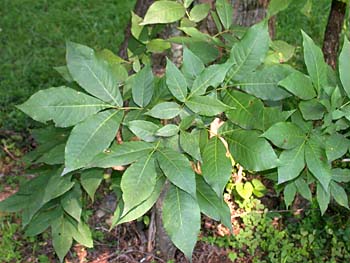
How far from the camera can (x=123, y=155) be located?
4.59 ft

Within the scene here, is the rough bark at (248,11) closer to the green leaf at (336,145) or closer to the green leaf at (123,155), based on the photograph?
the green leaf at (336,145)

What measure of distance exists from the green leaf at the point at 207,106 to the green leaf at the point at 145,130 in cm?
11

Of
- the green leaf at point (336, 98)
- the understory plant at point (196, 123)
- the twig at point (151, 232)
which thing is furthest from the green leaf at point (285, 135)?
the twig at point (151, 232)

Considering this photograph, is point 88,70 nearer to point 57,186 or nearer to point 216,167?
point 216,167

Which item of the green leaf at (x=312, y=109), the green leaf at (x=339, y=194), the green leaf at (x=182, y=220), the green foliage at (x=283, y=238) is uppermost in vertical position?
the green leaf at (x=312, y=109)

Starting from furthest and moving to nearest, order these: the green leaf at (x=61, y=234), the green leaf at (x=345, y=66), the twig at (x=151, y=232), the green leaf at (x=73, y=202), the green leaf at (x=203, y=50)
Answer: the twig at (x=151, y=232) < the green leaf at (x=61, y=234) < the green leaf at (x=73, y=202) < the green leaf at (x=203, y=50) < the green leaf at (x=345, y=66)

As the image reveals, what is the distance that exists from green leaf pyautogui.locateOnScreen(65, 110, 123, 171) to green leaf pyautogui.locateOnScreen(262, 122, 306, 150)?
396 millimetres

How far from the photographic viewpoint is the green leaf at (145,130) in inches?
55.5

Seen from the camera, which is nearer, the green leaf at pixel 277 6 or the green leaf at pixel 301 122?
the green leaf at pixel 301 122

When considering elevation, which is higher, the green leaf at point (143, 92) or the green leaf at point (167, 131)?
the green leaf at point (143, 92)

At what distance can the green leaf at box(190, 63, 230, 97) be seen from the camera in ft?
4.68

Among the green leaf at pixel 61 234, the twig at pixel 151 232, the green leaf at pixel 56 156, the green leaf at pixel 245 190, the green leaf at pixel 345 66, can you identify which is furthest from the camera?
the green leaf at pixel 245 190

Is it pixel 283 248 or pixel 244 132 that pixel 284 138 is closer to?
pixel 244 132

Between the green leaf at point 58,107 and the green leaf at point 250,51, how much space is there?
1.34ft
